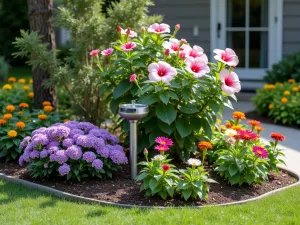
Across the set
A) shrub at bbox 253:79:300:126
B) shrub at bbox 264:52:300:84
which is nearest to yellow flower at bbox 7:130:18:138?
shrub at bbox 253:79:300:126

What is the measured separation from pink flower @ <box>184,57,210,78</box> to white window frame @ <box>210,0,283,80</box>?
18.0ft

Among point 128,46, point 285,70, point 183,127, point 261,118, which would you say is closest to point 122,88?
point 128,46

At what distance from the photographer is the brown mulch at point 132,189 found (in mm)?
5016

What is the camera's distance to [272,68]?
33.0 ft

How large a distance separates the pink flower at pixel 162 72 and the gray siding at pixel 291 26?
5.67 meters

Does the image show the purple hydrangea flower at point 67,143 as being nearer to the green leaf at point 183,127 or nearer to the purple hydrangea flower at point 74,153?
the purple hydrangea flower at point 74,153

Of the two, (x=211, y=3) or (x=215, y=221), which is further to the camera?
(x=211, y=3)

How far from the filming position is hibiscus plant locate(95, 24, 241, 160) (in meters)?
5.41

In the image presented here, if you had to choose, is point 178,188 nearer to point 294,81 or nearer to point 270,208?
point 270,208

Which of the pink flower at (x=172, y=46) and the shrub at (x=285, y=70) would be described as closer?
the pink flower at (x=172, y=46)

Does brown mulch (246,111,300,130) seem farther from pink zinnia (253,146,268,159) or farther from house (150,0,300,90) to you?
pink zinnia (253,146,268,159)

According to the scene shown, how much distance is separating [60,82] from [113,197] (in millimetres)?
2149

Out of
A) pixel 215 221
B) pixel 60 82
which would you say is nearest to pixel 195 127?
pixel 215 221

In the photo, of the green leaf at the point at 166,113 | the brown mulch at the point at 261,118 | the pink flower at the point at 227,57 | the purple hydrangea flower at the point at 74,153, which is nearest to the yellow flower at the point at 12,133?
Result: the purple hydrangea flower at the point at 74,153
